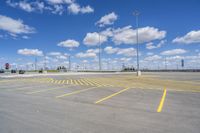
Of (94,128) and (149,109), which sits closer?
(94,128)

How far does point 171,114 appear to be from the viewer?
19.1 feet

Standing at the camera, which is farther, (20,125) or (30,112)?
(30,112)

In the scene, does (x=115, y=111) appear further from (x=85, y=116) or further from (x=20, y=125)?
(x=20, y=125)

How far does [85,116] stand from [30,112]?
7.14 ft

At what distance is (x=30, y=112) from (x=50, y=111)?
725 mm

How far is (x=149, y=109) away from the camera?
656cm

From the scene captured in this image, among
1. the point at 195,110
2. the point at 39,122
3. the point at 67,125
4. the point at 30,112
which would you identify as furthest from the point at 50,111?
the point at 195,110

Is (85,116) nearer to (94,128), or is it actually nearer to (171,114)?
(94,128)

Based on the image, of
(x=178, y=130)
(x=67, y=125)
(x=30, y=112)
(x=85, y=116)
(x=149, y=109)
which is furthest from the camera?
(x=149, y=109)

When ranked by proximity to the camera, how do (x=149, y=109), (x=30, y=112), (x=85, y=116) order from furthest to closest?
(x=149, y=109) → (x=30, y=112) → (x=85, y=116)

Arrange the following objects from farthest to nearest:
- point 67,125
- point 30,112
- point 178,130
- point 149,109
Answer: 1. point 149,109
2. point 30,112
3. point 67,125
4. point 178,130

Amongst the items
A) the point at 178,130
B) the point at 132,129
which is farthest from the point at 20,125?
the point at 178,130

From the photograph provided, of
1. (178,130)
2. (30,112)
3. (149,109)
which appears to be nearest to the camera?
(178,130)

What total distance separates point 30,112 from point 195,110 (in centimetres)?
640
